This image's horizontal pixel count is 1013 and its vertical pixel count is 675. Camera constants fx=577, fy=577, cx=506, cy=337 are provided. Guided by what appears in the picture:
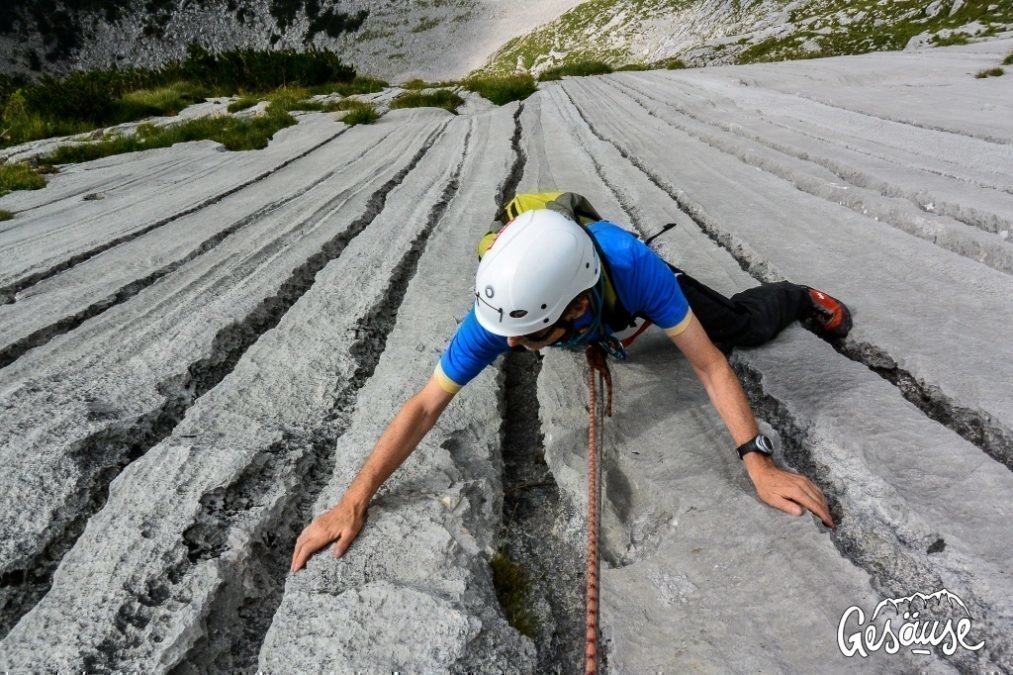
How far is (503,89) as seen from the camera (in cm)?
1205

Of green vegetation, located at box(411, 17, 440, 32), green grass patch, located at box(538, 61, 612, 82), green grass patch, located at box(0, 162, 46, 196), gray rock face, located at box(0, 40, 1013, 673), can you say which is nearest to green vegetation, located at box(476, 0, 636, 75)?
green vegetation, located at box(411, 17, 440, 32)

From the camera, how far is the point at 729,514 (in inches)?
62.2

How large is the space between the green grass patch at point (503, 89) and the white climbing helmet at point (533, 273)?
10.8 meters

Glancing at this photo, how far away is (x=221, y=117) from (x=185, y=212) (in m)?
6.04

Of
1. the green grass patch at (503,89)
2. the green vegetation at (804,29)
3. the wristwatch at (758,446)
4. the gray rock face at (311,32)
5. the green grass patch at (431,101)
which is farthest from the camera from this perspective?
the gray rock face at (311,32)

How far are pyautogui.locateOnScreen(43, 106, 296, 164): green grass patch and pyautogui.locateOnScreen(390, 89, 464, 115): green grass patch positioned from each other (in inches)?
93.0

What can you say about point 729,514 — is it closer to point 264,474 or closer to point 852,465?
point 852,465

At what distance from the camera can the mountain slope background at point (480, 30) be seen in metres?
16.7

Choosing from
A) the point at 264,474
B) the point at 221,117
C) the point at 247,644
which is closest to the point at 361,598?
the point at 247,644

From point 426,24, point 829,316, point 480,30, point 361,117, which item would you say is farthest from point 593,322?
point 426,24

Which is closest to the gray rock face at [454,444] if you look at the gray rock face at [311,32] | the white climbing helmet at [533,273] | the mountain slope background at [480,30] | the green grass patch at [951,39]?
the white climbing helmet at [533,273]

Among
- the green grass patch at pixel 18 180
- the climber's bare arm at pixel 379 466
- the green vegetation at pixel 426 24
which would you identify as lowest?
the climber's bare arm at pixel 379 466

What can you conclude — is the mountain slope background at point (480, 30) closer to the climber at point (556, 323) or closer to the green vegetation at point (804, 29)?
the green vegetation at point (804, 29)

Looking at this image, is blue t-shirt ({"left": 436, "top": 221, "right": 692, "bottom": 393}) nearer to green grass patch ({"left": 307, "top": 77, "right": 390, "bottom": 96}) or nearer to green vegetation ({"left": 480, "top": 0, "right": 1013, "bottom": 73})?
green grass patch ({"left": 307, "top": 77, "right": 390, "bottom": 96})
